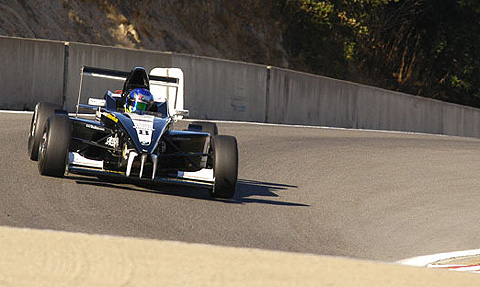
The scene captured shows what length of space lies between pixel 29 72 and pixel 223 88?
16.2ft

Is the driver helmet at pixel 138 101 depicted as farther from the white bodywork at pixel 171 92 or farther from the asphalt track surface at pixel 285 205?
the white bodywork at pixel 171 92

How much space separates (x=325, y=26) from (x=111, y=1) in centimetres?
974

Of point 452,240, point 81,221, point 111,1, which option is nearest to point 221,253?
A: point 81,221

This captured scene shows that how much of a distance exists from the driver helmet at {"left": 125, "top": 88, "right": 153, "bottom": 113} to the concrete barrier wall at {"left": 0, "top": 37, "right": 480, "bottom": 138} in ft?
27.1

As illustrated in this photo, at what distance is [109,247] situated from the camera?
16.6ft

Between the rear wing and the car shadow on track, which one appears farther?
the rear wing

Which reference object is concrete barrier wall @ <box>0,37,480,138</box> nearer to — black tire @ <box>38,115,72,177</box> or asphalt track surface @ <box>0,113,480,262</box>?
asphalt track surface @ <box>0,113,480,262</box>

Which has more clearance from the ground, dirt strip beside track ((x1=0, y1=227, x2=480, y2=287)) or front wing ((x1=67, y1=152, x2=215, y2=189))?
front wing ((x1=67, y1=152, x2=215, y2=189))

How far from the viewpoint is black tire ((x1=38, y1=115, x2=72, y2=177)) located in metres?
9.46

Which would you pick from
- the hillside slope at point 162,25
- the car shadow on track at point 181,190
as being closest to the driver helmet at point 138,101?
the car shadow on track at point 181,190

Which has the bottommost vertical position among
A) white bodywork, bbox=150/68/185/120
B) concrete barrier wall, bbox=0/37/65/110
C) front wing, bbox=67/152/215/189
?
front wing, bbox=67/152/215/189

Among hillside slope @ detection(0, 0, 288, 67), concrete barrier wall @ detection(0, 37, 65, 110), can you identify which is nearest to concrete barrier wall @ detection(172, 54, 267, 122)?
concrete barrier wall @ detection(0, 37, 65, 110)

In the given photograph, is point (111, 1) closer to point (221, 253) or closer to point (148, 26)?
point (148, 26)

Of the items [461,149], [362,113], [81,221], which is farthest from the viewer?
[362,113]
